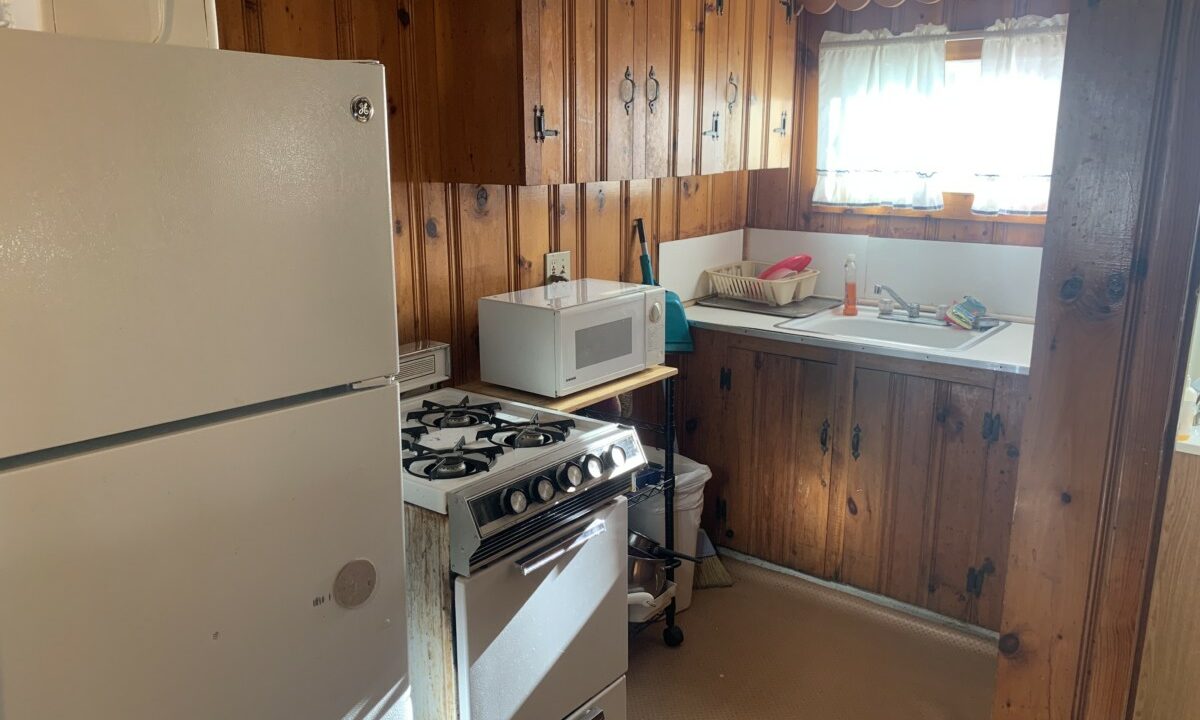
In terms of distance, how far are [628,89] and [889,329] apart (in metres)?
1.40

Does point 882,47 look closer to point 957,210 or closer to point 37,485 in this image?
point 957,210

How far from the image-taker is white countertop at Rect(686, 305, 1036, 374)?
108 inches

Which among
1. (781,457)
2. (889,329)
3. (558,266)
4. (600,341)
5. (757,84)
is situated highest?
(757,84)

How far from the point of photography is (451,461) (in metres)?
1.91

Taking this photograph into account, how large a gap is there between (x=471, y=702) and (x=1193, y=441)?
1527 mm

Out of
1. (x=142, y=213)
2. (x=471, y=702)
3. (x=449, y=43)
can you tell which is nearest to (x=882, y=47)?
(x=449, y=43)

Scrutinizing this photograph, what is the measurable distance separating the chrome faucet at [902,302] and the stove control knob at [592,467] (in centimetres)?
177

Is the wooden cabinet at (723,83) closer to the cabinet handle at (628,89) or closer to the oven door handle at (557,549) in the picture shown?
the cabinet handle at (628,89)

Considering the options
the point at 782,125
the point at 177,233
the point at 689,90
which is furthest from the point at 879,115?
the point at 177,233

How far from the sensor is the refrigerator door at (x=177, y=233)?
90 cm

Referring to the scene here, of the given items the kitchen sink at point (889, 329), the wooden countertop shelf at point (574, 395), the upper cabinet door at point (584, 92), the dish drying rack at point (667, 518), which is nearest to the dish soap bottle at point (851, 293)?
the kitchen sink at point (889, 329)

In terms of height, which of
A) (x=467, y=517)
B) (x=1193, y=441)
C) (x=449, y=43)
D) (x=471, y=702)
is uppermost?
(x=449, y=43)

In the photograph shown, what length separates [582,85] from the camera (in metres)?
2.46

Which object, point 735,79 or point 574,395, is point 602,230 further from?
point 574,395
